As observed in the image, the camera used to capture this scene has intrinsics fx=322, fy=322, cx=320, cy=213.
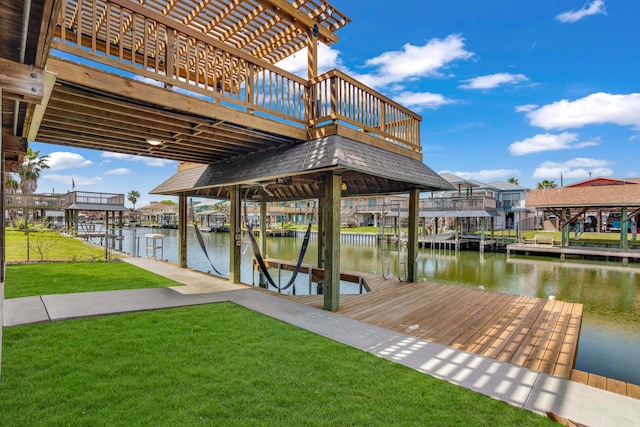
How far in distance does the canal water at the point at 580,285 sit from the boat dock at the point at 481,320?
94 cm

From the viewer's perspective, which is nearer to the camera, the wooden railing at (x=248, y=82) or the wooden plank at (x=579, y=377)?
the wooden plank at (x=579, y=377)

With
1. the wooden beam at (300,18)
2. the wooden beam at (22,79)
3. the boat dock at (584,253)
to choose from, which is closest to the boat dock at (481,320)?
the wooden beam at (22,79)

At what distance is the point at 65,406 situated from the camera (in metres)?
2.23

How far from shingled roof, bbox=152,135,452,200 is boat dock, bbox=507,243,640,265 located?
15.0 meters

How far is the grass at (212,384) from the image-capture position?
7.23ft

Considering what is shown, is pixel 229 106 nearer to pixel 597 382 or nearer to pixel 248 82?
pixel 248 82

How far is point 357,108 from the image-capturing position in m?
5.70

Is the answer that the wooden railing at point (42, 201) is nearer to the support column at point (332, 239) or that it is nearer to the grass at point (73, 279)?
the grass at point (73, 279)

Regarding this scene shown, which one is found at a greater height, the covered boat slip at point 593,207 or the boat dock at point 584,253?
the covered boat slip at point 593,207

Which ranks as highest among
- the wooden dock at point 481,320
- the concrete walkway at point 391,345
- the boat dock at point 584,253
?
the concrete walkway at point 391,345

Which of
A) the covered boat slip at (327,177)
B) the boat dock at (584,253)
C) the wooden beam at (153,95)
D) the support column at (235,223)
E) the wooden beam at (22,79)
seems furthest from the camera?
the boat dock at (584,253)

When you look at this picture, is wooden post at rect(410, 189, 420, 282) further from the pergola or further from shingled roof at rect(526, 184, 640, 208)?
shingled roof at rect(526, 184, 640, 208)

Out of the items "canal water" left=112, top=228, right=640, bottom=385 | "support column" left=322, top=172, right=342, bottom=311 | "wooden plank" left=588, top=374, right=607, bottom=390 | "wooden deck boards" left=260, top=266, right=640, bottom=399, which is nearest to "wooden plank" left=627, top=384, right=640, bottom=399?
"wooden deck boards" left=260, top=266, right=640, bottom=399

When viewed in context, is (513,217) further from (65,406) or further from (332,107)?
(65,406)
